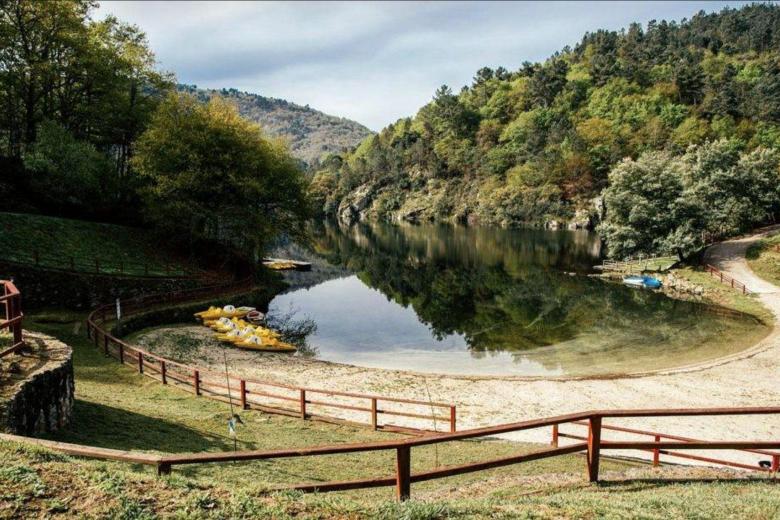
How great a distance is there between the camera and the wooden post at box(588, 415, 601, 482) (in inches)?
288

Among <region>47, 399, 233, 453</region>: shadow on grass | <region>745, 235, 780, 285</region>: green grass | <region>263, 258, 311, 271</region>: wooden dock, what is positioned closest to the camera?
<region>47, 399, 233, 453</region>: shadow on grass

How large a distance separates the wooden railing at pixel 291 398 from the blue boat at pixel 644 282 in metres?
39.3

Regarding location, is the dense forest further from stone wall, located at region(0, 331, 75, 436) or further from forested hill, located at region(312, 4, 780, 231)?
forested hill, located at region(312, 4, 780, 231)

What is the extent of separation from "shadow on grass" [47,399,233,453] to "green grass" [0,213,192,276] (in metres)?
21.9

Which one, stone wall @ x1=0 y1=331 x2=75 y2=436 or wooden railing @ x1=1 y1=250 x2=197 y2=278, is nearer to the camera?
stone wall @ x1=0 y1=331 x2=75 y2=436

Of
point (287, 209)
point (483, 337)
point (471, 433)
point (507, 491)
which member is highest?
point (287, 209)

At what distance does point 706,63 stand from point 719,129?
61.1m

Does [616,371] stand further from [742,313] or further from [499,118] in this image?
[499,118]

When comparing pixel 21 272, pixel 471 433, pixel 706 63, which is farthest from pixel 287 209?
pixel 706 63

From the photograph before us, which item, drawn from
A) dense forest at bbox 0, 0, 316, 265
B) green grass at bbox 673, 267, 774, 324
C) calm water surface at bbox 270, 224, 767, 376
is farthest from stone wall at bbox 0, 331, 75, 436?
green grass at bbox 673, 267, 774, 324

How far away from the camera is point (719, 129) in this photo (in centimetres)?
11812

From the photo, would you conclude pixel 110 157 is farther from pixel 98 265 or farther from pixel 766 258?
Result: pixel 766 258

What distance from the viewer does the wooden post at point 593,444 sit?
7.32m

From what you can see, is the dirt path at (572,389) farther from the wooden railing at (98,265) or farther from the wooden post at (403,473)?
the wooden post at (403,473)
